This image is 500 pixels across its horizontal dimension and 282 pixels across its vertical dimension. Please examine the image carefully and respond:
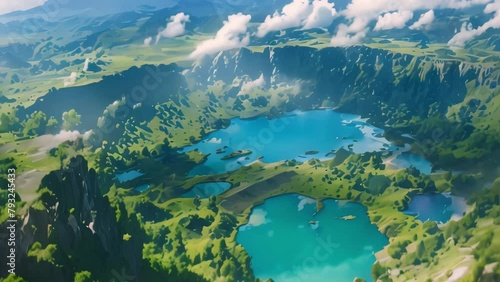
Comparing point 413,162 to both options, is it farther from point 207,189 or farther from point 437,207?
point 207,189

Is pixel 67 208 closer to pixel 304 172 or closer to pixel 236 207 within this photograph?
pixel 236 207

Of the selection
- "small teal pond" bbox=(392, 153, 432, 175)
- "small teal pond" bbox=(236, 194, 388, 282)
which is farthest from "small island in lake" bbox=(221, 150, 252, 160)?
"small teal pond" bbox=(392, 153, 432, 175)

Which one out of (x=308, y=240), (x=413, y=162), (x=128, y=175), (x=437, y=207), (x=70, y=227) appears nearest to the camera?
(x=70, y=227)

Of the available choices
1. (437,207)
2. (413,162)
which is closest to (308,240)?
(437,207)

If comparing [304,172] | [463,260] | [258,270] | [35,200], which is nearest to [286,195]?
[304,172]

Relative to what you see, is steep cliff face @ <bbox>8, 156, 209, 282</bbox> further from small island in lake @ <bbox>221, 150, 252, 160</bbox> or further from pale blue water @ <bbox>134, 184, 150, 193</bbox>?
small island in lake @ <bbox>221, 150, 252, 160</bbox>

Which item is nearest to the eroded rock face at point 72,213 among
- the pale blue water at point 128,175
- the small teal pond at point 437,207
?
the pale blue water at point 128,175
